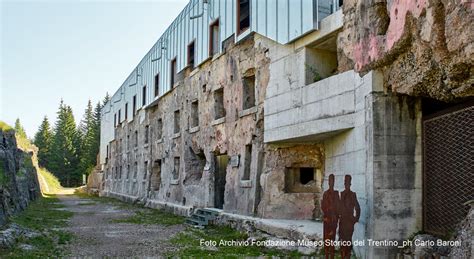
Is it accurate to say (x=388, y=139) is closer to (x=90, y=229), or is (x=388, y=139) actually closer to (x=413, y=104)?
(x=413, y=104)

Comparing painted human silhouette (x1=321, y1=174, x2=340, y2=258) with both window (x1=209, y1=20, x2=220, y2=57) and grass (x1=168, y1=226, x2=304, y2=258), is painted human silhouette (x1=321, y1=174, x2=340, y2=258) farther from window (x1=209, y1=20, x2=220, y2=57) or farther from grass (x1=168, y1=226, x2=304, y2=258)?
window (x1=209, y1=20, x2=220, y2=57)

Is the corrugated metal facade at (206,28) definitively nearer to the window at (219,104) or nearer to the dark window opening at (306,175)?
the window at (219,104)

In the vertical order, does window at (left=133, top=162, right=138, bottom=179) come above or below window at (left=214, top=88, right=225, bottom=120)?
below

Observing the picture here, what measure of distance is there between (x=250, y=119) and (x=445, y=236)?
746cm

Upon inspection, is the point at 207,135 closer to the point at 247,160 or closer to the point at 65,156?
the point at 247,160

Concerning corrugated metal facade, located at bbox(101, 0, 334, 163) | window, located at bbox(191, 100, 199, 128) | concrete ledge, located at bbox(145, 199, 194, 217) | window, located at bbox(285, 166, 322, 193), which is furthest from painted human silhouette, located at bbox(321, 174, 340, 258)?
window, located at bbox(191, 100, 199, 128)

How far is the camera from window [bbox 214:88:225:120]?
1703 centimetres

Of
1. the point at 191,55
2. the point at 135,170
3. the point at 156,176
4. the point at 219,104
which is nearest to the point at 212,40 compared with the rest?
the point at 219,104

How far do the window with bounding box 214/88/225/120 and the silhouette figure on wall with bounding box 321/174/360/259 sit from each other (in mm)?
9443

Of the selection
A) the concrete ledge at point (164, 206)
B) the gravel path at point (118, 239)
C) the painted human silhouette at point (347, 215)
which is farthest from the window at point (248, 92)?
the painted human silhouette at point (347, 215)

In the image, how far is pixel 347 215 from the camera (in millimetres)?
7766

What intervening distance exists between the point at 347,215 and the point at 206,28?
38.1 feet

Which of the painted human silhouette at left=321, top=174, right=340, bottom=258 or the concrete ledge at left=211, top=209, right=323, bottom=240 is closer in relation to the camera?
the painted human silhouette at left=321, top=174, right=340, bottom=258

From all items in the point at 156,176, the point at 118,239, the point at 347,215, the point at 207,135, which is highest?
the point at 207,135
